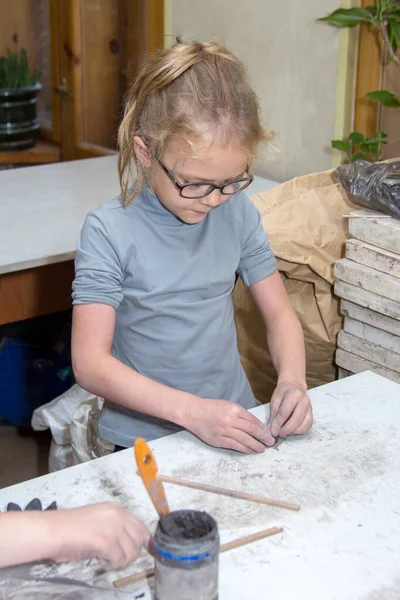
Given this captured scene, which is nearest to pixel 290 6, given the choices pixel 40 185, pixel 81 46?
pixel 40 185

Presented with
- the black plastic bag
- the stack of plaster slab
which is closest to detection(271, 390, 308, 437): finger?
the stack of plaster slab

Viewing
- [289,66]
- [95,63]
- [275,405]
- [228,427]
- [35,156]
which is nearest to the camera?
[228,427]

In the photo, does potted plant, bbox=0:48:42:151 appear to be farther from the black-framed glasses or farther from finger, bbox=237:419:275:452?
finger, bbox=237:419:275:452

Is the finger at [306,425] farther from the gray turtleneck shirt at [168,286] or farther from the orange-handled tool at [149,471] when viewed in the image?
the orange-handled tool at [149,471]

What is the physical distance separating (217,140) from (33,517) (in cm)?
67

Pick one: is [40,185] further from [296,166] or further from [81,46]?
[81,46]

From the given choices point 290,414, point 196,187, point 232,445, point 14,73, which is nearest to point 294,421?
point 290,414

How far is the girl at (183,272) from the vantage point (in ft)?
4.36

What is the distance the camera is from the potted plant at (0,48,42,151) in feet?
12.4

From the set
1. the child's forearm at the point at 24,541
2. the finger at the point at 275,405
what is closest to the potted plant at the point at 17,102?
the finger at the point at 275,405

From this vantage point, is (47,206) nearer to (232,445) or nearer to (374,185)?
(374,185)

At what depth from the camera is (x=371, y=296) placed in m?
1.95

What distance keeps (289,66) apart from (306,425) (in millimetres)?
1736

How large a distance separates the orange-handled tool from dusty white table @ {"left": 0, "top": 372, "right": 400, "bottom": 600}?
0.15m
